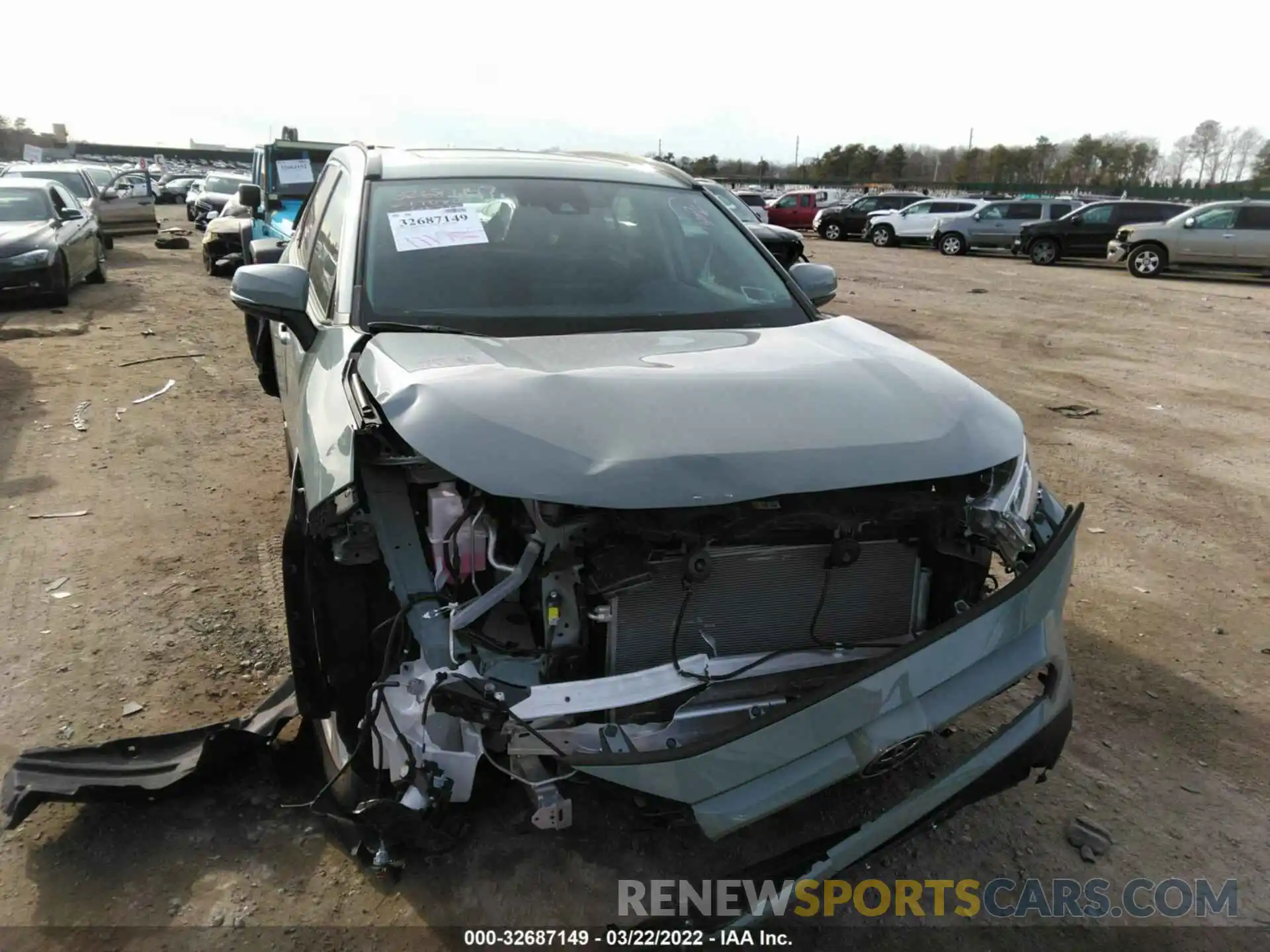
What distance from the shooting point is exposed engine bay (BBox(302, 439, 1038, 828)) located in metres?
2.04

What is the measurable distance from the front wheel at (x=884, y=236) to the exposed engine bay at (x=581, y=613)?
80.3 ft

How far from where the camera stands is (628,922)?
2.30 m

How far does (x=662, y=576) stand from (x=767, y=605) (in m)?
0.32

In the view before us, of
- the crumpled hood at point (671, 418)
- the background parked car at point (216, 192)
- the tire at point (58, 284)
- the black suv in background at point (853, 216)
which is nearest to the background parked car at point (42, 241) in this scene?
the tire at point (58, 284)

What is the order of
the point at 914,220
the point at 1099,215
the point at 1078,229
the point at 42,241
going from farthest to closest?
the point at 914,220 → the point at 1078,229 → the point at 1099,215 → the point at 42,241

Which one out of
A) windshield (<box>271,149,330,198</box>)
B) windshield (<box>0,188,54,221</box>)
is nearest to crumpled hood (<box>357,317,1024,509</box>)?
windshield (<box>271,149,330,198</box>)

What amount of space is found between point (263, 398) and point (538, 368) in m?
5.19

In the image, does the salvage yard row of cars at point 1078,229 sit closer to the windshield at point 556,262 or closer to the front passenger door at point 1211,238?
the front passenger door at point 1211,238

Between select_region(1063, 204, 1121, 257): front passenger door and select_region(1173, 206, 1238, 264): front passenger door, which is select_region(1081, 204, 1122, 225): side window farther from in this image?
select_region(1173, 206, 1238, 264): front passenger door

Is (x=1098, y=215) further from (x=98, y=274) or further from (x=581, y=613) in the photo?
(x=581, y=613)

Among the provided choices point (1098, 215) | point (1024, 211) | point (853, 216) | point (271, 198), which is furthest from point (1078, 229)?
point (271, 198)

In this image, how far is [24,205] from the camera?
10.9 m

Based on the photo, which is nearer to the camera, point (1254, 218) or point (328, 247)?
point (328, 247)

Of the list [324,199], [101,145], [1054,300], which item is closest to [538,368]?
[324,199]
